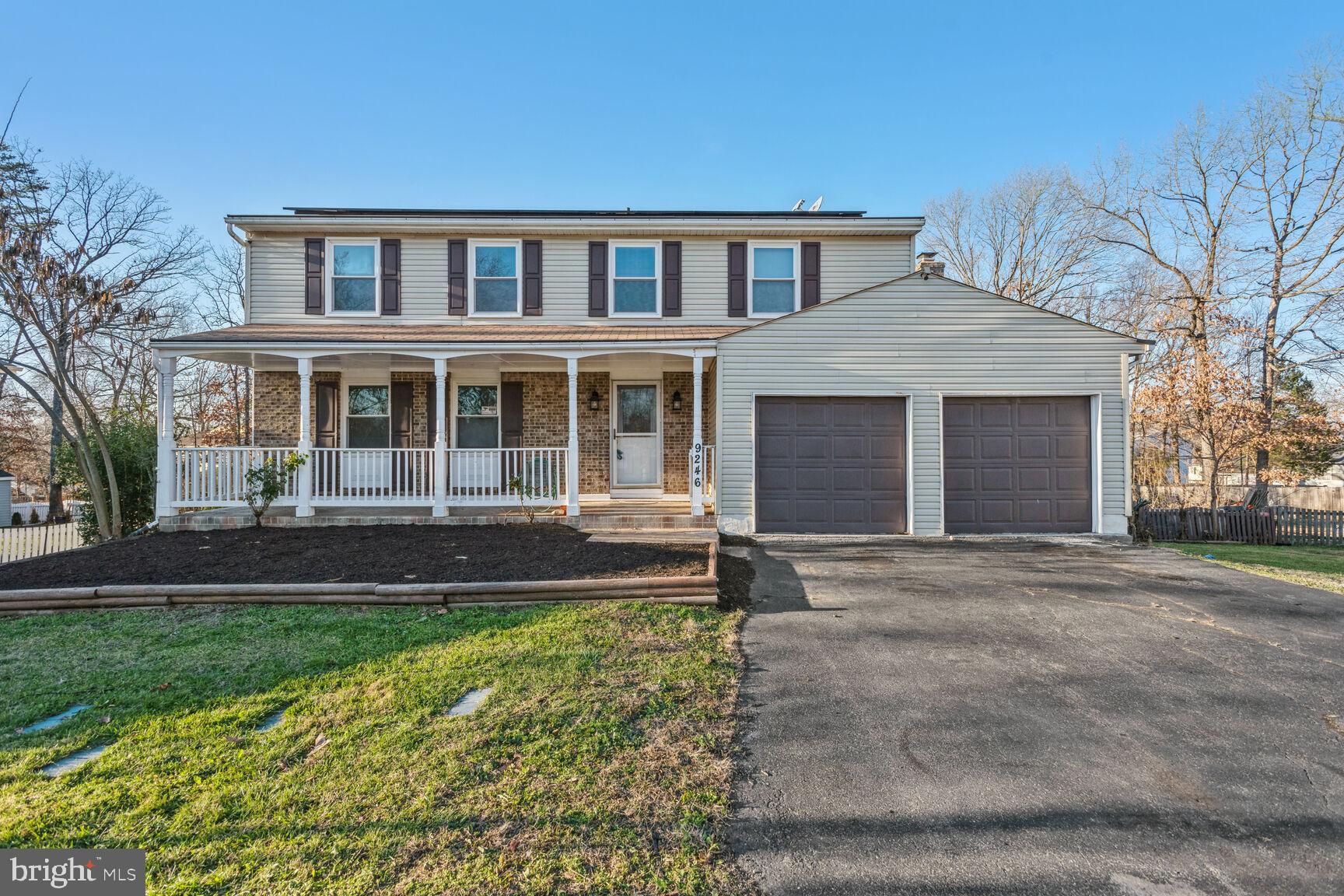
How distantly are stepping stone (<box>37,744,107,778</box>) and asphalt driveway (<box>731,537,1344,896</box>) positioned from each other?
306 cm

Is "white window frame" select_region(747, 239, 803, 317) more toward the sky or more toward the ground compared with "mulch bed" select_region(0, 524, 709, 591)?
more toward the sky

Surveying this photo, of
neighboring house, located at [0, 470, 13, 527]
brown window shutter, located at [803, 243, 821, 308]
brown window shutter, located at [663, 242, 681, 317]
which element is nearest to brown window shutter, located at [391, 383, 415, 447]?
brown window shutter, located at [663, 242, 681, 317]

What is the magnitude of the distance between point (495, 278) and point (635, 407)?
3.66 meters

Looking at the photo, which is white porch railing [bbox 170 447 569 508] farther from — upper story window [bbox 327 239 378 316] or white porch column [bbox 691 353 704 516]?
upper story window [bbox 327 239 378 316]

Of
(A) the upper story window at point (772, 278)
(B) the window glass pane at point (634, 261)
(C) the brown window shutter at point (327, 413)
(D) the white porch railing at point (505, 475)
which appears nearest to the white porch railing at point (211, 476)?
(C) the brown window shutter at point (327, 413)

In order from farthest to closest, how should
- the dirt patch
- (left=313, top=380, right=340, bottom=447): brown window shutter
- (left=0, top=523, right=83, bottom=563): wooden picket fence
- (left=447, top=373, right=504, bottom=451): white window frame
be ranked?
(left=447, top=373, right=504, bottom=451): white window frame → (left=313, top=380, right=340, bottom=447): brown window shutter → (left=0, top=523, right=83, bottom=563): wooden picket fence → the dirt patch

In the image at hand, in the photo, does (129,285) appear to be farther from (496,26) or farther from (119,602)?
(119,602)

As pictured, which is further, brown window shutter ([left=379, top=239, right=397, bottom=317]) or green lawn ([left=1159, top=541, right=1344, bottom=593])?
brown window shutter ([left=379, top=239, right=397, bottom=317])

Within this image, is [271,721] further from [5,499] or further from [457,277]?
[5,499]

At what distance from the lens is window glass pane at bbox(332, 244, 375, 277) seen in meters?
12.1

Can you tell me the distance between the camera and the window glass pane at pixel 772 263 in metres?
12.2

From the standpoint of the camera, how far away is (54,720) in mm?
3451

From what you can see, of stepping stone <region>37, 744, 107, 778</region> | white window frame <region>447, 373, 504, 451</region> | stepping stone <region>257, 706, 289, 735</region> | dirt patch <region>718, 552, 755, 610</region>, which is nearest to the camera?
stepping stone <region>37, 744, 107, 778</region>

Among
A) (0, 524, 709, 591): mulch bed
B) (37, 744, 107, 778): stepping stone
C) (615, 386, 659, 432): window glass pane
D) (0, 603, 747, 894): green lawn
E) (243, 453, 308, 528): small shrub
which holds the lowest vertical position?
(37, 744, 107, 778): stepping stone
